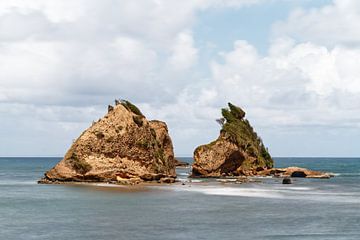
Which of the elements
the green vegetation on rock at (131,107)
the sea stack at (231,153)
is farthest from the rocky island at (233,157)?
the green vegetation on rock at (131,107)

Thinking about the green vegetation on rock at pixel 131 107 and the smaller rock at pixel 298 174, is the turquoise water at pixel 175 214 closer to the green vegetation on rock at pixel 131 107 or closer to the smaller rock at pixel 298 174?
the green vegetation on rock at pixel 131 107

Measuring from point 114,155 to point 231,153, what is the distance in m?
50.1

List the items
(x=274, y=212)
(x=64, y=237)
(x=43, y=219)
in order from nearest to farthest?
(x=64, y=237) → (x=43, y=219) → (x=274, y=212)

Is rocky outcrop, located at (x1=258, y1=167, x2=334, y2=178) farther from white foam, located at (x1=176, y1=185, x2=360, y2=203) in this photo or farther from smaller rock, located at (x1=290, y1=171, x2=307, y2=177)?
white foam, located at (x1=176, y1=185, x2=360, y2=203)

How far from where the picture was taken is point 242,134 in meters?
164

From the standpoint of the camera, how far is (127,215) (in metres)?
65.5

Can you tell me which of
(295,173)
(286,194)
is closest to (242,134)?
(295,173)

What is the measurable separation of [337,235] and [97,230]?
2143cm

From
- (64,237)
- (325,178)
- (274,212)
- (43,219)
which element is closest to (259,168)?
(325,178)

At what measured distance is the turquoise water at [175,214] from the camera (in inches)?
2073

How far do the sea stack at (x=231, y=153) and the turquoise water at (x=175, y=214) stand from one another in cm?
5315

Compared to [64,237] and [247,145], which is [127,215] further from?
[247,145]

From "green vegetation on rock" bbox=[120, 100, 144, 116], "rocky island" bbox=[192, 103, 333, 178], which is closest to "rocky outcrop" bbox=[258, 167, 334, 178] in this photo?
"rocky island" bbox=[192, 103, 333, 178]

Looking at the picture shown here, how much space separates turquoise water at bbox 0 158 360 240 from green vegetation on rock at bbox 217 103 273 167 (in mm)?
59616
